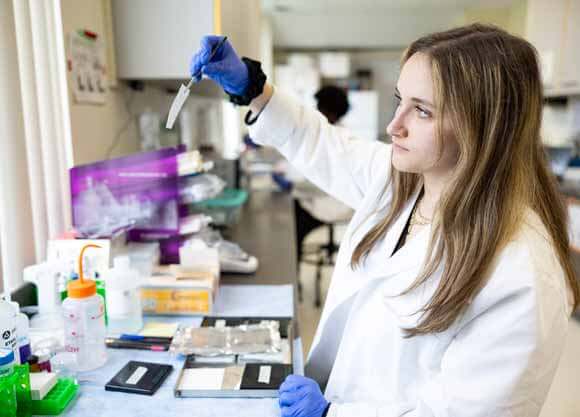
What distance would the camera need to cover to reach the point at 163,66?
1592 mm

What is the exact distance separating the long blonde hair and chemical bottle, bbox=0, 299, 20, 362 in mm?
735

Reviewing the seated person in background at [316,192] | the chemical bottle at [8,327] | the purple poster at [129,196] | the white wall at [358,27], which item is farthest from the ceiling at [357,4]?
the chemical bottle at [8,327]

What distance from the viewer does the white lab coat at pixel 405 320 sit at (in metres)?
0.72

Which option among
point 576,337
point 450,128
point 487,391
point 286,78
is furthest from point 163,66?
point 286,78

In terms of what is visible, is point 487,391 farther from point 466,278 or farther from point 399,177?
point 399,177

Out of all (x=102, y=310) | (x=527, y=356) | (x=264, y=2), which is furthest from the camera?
(x=264, y=2)

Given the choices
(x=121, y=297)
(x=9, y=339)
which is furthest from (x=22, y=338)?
(x=121, y=297)

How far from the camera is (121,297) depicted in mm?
1089

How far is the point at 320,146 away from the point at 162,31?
28.9 inches

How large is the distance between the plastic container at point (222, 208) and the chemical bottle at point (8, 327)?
1081 millimetres

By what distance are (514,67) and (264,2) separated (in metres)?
4.90

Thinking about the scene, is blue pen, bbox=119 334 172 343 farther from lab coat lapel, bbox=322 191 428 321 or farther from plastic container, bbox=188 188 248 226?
plastic container, bbox=188 188 248 226

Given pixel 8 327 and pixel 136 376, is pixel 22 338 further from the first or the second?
pixel 136 376

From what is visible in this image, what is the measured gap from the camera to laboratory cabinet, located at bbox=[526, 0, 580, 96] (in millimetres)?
3713
